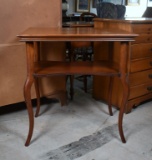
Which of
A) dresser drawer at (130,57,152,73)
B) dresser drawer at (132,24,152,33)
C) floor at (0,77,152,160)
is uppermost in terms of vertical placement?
dresser drawer at (132,24,152,33)

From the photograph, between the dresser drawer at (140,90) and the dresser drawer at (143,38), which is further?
the dresser drawer at (140,90)

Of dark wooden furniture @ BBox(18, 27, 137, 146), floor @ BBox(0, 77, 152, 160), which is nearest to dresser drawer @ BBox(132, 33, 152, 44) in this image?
dark wooden furniture @ BBox(18, 27, 137, 146)

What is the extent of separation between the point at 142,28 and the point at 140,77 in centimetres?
47

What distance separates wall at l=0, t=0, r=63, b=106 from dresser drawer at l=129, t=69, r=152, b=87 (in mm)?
833

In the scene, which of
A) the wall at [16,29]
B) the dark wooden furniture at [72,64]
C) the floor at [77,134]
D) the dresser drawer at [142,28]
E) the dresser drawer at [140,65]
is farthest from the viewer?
the dresser drawer at [140,65]

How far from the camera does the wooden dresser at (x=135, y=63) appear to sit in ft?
6.59

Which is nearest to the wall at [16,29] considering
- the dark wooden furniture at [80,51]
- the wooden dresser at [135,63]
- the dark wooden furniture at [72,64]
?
the dark wooden furniture at [72,64]

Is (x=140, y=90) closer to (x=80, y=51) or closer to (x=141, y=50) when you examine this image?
(x=141, y=50)

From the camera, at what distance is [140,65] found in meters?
2.14

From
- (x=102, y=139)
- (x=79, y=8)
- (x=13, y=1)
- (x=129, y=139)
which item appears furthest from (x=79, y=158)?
(x=79, y=8)

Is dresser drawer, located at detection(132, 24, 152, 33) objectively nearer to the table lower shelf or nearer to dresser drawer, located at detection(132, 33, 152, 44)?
dresser drawer, located at detection(132, 33, 152, 44)

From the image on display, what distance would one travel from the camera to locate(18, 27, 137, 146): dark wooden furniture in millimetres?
1407

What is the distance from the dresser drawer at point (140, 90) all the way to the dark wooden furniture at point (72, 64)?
1.67 ft

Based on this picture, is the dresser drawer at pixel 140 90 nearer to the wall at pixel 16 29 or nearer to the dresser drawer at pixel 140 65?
the dresser drawer at pixel 140 65
